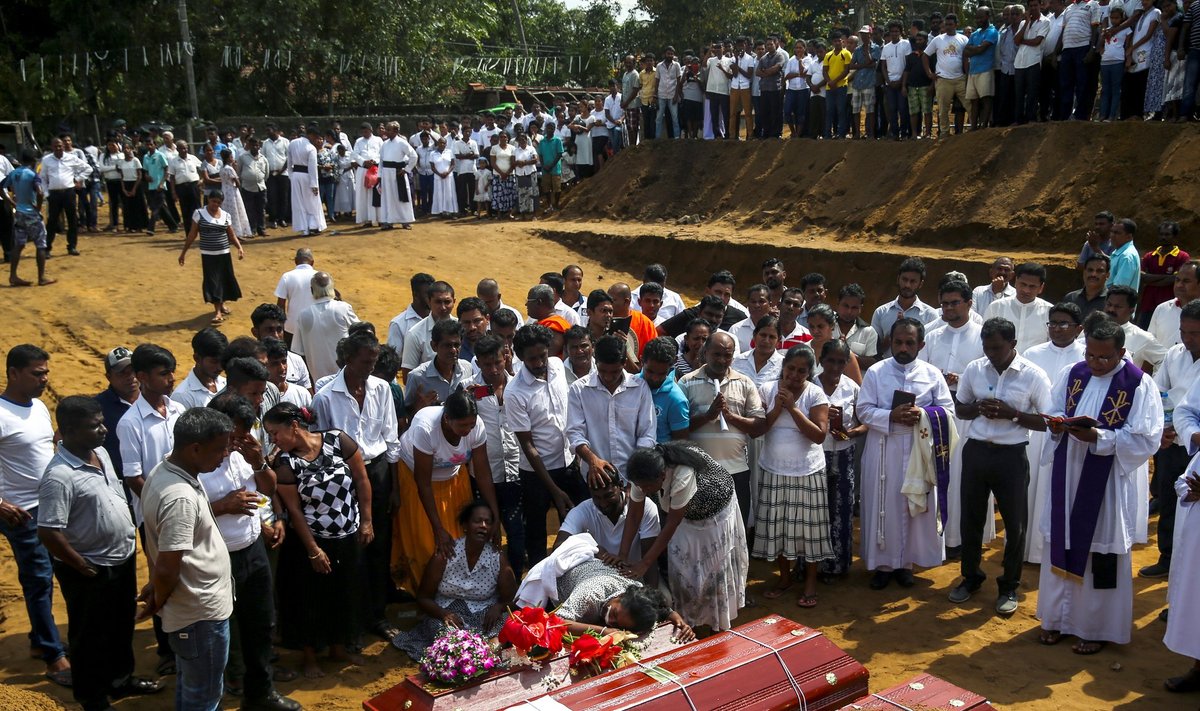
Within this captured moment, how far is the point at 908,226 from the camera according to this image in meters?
15.2

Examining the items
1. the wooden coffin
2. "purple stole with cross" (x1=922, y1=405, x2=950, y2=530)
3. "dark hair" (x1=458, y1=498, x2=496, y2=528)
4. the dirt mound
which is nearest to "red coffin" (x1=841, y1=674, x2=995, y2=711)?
the wooden coffin

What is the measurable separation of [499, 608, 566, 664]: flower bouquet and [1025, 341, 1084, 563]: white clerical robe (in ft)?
11.7

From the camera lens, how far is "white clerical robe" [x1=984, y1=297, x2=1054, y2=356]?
848cm

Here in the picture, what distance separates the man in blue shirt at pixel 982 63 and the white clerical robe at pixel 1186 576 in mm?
10618

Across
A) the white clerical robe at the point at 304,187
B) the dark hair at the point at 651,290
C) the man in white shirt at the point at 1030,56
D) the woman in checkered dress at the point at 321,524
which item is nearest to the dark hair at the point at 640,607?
the woman in checkered dress at the point at 321,524

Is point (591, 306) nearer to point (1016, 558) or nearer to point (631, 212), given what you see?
point (1016, 558)

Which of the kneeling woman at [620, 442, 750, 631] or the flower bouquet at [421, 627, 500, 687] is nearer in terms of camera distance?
the flower bouquet at [421, 627, 500, 687]

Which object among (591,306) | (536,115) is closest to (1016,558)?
(591,306)

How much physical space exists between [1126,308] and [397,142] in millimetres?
12663

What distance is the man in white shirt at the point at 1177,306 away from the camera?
Result: 7875 mm

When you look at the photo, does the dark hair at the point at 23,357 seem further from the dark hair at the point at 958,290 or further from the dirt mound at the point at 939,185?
the dirt mound at the point at 939,185

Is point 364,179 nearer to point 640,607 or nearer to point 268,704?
point 268,704

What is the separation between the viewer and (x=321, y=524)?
19.3 ft

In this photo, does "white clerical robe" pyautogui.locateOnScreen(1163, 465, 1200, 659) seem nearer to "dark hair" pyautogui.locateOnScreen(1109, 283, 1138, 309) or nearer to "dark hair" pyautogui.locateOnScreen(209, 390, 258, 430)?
"dark hair" pyautogui.locateOnScreen(1109, 283, 1138, 309)
